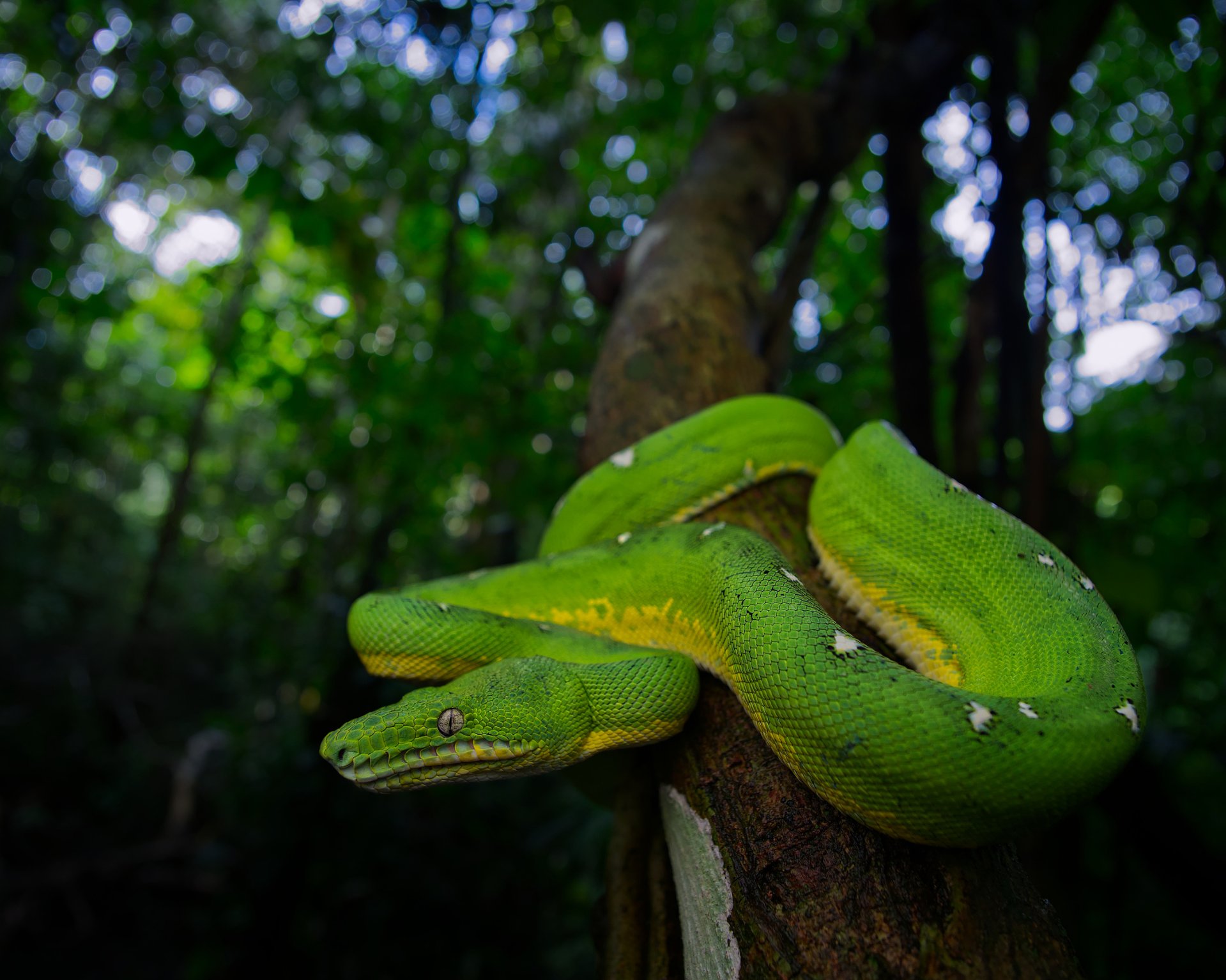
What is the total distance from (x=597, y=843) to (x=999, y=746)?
307cm

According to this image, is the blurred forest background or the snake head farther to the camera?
the blurred forest background

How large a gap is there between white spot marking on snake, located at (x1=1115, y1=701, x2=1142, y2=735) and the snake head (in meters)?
1.08

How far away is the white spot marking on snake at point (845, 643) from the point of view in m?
1.35

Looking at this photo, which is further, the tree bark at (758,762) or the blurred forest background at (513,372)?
the blurred forest background at (513,372)

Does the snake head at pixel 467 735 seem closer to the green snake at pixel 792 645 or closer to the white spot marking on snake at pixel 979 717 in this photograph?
the green snake at pixel 792 645

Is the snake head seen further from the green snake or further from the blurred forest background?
the blurred forest background

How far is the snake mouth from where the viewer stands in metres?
1.52

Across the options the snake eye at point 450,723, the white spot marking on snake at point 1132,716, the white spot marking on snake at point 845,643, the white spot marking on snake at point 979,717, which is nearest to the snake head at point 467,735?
the snake eye at point 450,723

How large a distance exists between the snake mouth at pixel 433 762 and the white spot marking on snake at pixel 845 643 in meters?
0.73

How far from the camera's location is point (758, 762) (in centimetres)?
138

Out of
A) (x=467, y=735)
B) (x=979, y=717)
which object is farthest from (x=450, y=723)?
(x=979, y=717)

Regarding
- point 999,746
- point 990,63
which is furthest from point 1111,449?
point 999,746

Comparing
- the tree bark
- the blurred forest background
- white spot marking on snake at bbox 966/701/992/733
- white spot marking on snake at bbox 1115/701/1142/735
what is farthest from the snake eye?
the blurred forest background

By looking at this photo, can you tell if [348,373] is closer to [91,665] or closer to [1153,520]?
[1153,520]
